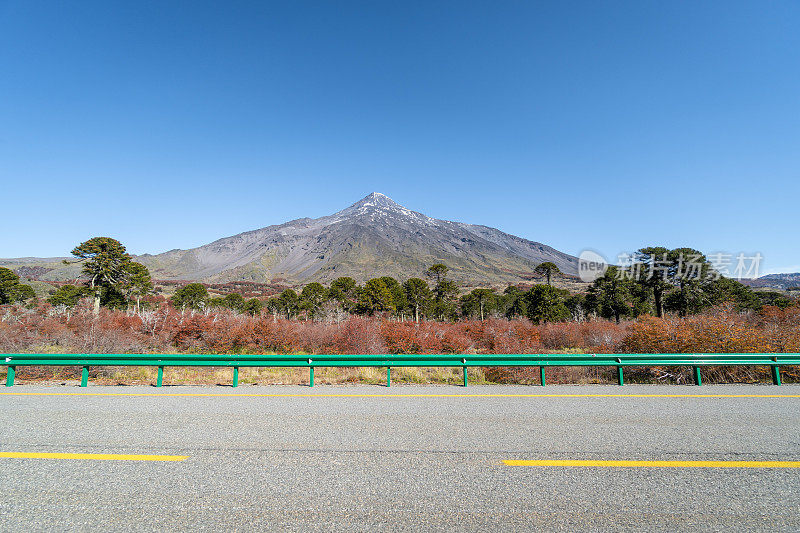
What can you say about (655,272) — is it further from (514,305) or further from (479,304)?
(479,304)

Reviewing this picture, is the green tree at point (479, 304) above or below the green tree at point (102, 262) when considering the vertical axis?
below

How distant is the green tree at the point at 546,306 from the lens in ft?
145

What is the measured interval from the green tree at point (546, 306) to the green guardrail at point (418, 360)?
3435cm

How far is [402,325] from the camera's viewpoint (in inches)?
914

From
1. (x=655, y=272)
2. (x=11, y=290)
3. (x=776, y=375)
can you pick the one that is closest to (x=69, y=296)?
(x=11, y=290)

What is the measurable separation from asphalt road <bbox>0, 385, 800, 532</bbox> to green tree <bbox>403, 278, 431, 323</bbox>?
49.2 m

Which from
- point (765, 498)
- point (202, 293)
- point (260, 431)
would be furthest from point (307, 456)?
point (202, 293)

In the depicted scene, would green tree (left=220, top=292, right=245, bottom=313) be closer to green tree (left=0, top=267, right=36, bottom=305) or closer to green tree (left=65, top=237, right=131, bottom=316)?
green tree (left=65, top=237, right=131, bottom=316)

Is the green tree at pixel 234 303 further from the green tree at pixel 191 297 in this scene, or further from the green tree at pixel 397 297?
the green tree at pixel 397 297

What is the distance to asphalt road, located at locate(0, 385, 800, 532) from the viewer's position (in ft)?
10.8

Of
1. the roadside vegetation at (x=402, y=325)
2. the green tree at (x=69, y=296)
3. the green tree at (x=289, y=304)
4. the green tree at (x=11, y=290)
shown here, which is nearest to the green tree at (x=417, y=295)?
the roadside vegetation at (x=402, y=325)

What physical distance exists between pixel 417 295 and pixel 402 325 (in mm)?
34404

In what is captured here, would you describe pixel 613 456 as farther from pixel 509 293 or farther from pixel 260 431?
pixel 509 293

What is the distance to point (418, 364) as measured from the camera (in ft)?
31.8
